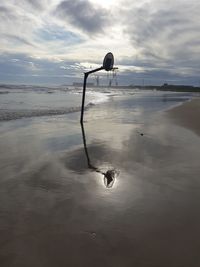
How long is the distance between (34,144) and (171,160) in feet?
16.1

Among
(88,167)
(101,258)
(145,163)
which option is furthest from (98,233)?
(145,163)

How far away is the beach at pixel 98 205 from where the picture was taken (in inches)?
181

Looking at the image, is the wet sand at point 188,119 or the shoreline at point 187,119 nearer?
the shoreline at point 187,119

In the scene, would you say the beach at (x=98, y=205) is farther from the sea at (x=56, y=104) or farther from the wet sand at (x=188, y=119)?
the sea at (x=56, y=104)

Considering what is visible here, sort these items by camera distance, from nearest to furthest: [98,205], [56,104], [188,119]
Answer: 1. [98,205]
2. [188,119]
3. [56,104]

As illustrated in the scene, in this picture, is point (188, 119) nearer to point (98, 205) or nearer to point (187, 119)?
point (187, 119)

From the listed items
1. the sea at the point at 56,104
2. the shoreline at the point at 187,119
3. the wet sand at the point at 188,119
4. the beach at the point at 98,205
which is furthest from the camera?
the sea at the point at 56,104

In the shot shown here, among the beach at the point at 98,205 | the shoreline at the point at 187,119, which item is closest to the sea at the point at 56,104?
the shoreline at the point at 187,119

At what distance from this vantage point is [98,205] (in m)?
6.25

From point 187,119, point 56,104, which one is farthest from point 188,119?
point 56,104

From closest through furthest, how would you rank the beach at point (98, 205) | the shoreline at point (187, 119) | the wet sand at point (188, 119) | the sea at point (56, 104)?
the beach at point (98, 205) → the shoreline at point (187, 119) → the wet sand at point (188, 119) → the sea at point (56, 104)

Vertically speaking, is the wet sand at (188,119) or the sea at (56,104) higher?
the wet sand at (188,119)

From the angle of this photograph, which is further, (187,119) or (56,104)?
(56,104)

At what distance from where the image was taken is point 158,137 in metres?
14.0
